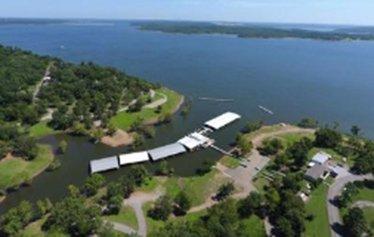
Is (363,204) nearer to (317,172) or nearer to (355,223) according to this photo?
(355,223)

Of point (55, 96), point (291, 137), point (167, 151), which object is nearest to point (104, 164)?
point (167, 151)

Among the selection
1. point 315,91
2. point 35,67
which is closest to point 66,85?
point 35,67

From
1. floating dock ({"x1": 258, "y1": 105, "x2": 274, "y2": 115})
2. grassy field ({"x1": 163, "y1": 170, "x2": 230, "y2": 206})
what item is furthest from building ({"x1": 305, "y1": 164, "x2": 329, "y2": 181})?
floating dock ({"x1": 258, "y1": 105, "x2": 274, "y2": 115})

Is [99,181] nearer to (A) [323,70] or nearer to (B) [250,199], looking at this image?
(B) [250,199]

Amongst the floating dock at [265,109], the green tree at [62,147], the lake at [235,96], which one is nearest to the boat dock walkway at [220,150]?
the lake at [235,96]

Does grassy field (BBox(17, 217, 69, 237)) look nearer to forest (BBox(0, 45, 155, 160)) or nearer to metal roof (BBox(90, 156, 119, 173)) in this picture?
metal roof (BBox(90, 156, 119, 173))

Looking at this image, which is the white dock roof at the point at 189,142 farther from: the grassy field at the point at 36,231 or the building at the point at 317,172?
the grassy field at the point at 36,231
